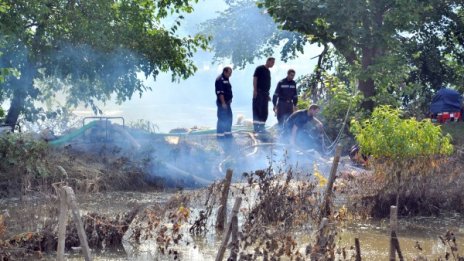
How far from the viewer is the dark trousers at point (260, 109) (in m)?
19.1

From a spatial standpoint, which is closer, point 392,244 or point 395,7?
point 392,244

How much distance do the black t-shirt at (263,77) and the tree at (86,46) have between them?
1.90 meters

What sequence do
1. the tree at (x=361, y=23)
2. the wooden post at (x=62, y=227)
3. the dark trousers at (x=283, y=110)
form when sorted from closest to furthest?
the wooden post at (x=62, y=227)
the dark trousers at (x=283, y=110)
the tree at (x=361, y=23)

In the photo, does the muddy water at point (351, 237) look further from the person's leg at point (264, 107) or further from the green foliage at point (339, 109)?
the green foliage at point (339, 109)

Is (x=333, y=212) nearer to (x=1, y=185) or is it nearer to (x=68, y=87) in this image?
(x=1, y=185)

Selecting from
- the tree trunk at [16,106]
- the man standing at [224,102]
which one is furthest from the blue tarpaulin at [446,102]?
the tree trunk at [16,106]

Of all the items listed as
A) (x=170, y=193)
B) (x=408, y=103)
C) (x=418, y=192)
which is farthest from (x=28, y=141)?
(x=408, y=103)

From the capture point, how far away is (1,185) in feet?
49.1

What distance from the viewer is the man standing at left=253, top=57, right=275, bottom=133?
61.4 feet

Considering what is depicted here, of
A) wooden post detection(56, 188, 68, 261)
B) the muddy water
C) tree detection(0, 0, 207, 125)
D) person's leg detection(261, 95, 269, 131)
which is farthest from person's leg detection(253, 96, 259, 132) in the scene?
wooden post detection(56, 188, 68, 261)

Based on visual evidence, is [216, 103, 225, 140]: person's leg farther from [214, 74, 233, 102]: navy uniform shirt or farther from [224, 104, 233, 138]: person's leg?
[214, 74, 233, 102]: navy uniform shirt

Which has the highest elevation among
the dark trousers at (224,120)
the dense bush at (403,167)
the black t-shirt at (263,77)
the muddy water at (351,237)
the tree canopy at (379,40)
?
the tree canopy at (379,40)

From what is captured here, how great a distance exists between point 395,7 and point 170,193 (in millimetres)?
7137

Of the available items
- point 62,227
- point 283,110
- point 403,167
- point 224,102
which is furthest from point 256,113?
point 62,227
